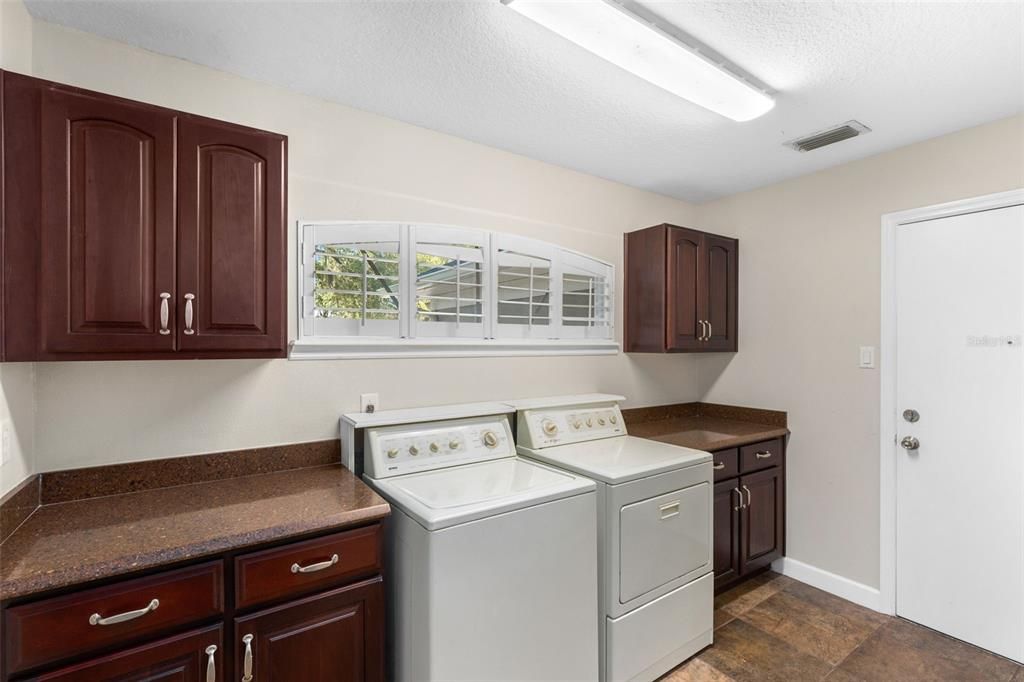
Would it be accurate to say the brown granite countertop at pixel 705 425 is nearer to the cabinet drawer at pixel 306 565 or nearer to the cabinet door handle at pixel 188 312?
the cabinet drawer at pixel 306 565

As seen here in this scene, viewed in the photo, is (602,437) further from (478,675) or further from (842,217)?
(842,217)

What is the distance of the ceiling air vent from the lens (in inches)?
92.3

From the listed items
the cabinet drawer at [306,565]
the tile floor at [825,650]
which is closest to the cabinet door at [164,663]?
the cabinet drawer at [306,565]

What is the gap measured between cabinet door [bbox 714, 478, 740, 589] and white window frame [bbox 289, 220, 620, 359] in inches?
40.6

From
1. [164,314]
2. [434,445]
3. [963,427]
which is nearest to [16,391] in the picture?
[164,314]

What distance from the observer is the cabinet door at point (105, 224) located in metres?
1.38

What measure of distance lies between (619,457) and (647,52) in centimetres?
164

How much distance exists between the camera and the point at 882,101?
210 centimetres

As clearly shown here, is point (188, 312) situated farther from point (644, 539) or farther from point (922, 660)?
point (922, 660)

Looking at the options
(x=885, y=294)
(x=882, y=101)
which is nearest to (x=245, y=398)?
(x=882, y=101)

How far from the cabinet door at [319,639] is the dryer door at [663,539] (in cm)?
98

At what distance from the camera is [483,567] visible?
1.63 meters

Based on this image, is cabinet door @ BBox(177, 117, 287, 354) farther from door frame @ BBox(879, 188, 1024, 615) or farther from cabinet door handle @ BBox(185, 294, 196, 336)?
door frame @ BBox(879, 188, 1024, 615)

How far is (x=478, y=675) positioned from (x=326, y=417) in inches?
45.8
